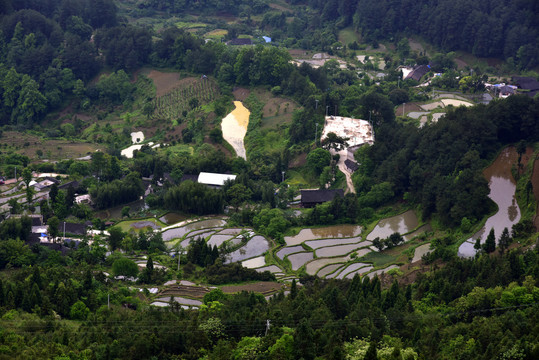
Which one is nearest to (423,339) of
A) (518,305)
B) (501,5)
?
(518,305)

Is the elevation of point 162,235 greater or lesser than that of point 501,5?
lesser

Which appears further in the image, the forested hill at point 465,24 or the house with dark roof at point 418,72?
the forested hill at point 465,24

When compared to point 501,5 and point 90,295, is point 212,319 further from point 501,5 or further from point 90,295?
point 501,5

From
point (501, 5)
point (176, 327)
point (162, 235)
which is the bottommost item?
point (162, 235)

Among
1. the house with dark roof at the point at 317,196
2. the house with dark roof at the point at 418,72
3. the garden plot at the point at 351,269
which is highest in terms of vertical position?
the house with dark roof at the point at 418,72

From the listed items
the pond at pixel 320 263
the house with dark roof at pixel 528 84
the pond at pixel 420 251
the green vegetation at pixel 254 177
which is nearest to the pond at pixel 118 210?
the green vegetation at pixel 254 177

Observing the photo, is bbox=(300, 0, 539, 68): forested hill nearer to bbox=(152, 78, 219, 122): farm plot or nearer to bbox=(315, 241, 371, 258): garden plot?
bbox=(152, 78, 219, 122): farm plot

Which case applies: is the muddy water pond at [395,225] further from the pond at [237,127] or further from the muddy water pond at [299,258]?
the pond at [237,127]
